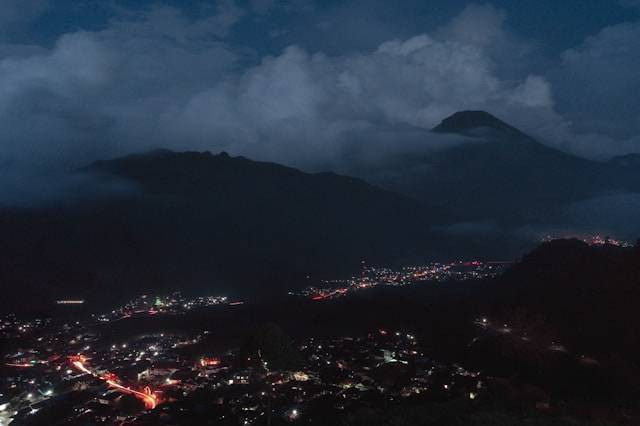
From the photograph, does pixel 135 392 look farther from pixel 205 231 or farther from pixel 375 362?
pixel 205 231

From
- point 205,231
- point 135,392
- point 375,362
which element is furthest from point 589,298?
point 205,231

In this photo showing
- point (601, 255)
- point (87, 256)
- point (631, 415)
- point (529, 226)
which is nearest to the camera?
point (631, 415)

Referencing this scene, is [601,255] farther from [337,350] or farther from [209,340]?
[209,340]

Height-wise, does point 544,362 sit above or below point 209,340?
above

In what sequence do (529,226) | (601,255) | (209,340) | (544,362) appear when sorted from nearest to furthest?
(544,362), (601,255), (209,340), (529,226)

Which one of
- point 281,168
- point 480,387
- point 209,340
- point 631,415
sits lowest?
point 209,340

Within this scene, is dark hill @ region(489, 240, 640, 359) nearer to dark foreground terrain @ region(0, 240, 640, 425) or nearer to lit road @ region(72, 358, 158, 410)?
dark foreground terrain @ region(0, 240, 640, 425)

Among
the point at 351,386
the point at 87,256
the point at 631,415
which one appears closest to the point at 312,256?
the point at 87,256

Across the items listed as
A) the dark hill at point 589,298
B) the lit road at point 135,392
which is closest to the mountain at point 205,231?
the lit road at point 135,392
